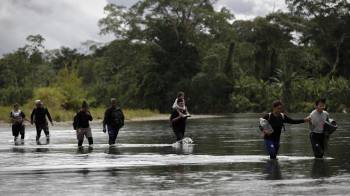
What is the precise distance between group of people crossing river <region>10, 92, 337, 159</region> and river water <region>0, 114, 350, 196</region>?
56 centimetres

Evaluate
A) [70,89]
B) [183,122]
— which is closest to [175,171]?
[183,122]

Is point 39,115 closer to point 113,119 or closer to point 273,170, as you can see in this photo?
point 113,119

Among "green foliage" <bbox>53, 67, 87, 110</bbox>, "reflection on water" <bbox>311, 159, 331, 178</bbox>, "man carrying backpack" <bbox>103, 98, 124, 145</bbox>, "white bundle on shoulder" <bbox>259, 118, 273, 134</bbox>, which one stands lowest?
"reflection on water" <bbox>311, 159, 331, 178</bbox>

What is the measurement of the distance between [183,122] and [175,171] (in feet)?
30.0

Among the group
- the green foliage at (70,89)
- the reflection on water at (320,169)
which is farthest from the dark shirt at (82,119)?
the green foliage at (70,89)

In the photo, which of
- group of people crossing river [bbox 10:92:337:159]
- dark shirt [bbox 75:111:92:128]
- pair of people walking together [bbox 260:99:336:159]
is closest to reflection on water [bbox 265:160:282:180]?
pair of people walking together [bbox 260:99:336:159]

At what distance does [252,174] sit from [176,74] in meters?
75.1

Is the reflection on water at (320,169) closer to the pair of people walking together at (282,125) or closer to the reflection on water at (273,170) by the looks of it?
the pair of people walking together at (282,125)

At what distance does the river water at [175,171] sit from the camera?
1217cm

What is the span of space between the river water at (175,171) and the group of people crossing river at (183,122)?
0.56 metres

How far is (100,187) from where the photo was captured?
496 inches

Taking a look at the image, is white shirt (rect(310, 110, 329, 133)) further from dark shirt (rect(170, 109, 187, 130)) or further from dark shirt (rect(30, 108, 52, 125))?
dark shirt (rect(30, 108, 52, 125))

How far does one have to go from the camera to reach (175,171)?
15.3m

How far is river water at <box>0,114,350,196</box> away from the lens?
1217 cm
